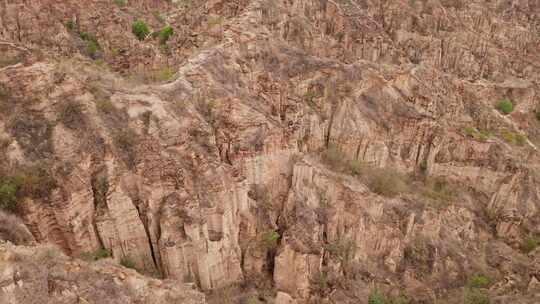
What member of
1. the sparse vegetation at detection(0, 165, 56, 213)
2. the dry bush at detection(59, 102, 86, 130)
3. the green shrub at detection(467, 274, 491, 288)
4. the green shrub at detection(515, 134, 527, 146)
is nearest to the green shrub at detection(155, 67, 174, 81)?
the dry bush at detection(59, 102, 86, 130)

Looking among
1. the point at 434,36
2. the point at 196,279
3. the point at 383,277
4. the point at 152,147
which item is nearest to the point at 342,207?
the point at 383,277

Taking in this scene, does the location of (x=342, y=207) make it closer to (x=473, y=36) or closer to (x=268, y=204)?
(x=268, y=204)

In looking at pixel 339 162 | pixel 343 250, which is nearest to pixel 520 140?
pixel 339 162

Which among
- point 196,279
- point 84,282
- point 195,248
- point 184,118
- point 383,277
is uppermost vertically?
point 184,118

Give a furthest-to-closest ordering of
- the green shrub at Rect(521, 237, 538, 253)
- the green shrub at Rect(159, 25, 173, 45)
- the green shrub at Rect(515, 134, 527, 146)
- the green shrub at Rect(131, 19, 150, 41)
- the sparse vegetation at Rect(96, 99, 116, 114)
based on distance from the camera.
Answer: the green shrub at Rect(131, 19, 150, 41) → the green shrub at Rect(159, 25, 173, 45) → the green shrub at Rect(515, 134, 527, 146) → the green shrub at Rect(521, 237, 538, 253) → the sparse vegetation at Rect(96, 99, 116, 114)

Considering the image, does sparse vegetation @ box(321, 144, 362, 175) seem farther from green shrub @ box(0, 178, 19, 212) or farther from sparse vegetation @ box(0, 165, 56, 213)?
green shrub @ box(0, 178, 19, 212)

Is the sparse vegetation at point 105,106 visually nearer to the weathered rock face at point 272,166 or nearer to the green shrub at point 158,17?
the weathered rock face at point 272,166
